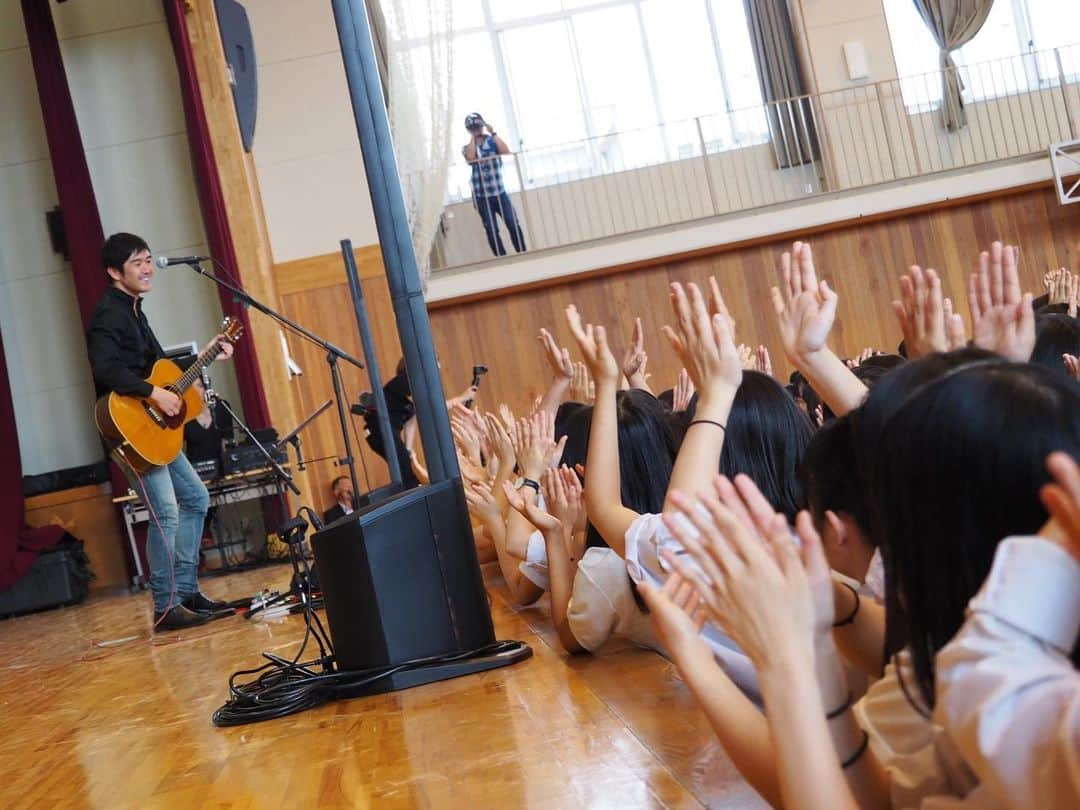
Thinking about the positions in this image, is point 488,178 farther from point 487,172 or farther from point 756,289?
point 756,289

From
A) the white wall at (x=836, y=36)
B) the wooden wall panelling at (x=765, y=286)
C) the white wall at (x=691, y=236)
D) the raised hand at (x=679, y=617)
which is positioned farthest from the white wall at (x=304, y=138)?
the raised hand at (x=679, y=617)

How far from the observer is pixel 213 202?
7582 mm

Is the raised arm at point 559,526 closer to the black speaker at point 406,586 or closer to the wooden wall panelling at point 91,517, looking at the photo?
the black speaker at point 406,586

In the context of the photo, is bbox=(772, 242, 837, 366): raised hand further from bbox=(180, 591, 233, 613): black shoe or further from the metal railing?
the metal railing

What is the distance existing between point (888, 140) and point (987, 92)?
4.18 ft

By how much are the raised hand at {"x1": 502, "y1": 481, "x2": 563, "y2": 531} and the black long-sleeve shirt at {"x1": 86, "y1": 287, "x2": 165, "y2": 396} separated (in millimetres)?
2479

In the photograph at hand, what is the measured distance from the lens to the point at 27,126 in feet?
26.4

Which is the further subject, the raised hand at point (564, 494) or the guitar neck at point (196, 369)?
the guitar neck at point (196, 369)

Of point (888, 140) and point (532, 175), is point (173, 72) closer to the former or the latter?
point (532, 175)

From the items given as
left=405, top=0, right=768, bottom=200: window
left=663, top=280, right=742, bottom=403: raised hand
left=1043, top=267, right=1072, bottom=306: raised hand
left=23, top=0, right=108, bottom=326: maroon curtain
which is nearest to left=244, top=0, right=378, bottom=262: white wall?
left=23, top=0, right=108, bottom=326: maroon curtain

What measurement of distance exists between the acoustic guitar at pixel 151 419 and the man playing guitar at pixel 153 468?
4 cm

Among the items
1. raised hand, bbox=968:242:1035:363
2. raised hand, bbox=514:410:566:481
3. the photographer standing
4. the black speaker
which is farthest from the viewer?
the photographer standing

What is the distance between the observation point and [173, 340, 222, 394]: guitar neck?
15.7 feet

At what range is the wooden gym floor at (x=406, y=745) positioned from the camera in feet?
5.53
